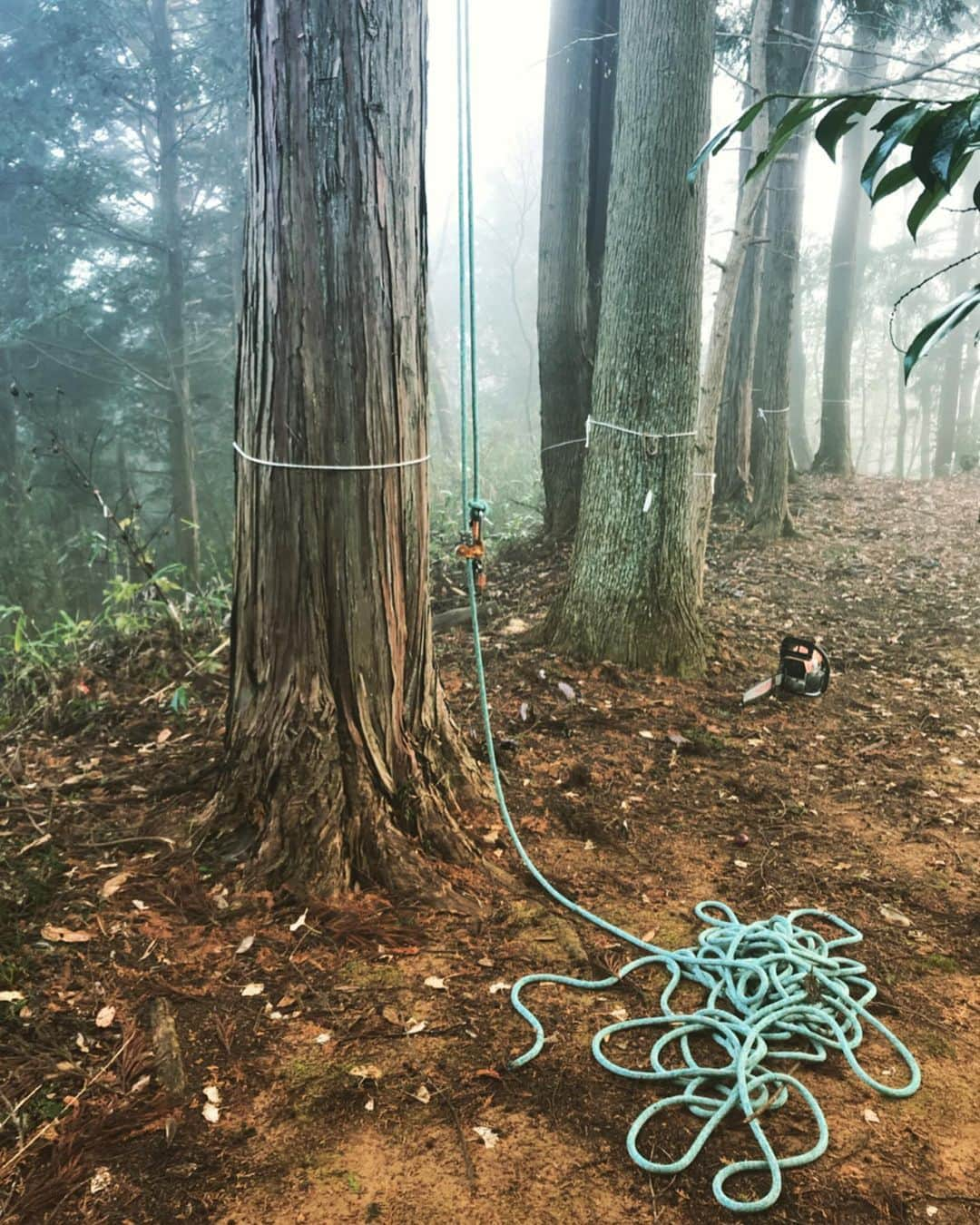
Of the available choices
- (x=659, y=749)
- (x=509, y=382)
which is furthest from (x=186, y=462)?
(x=509, y=382)

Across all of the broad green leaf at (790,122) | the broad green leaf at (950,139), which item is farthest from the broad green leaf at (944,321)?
the broad green leaf at (790,122)

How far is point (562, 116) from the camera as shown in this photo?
23.5 ft

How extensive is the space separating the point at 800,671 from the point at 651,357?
186cm

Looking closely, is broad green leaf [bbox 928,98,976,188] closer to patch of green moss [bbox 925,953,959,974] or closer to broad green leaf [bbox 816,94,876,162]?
broad green leaf [bbox 816,94,876,162]

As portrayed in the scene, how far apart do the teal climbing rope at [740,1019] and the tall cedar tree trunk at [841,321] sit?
9.87 meters

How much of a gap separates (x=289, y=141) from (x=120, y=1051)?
2.40 meters

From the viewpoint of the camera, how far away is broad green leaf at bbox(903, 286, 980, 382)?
0.96m

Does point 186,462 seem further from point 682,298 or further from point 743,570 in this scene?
point 682,298

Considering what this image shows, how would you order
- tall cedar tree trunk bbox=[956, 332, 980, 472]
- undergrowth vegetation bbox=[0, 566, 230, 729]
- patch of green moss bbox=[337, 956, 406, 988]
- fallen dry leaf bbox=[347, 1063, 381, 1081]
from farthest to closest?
tall cedar tree trunk bbox=[956, 332, 980, 472], undergrowth vegetation bbox=[0, 566, 230, 729], patch of green moss bbox=[337, 956, 406, 988], fallen dry leaf bbox=[347, 1063, 381, 1081]

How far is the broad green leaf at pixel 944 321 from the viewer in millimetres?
960

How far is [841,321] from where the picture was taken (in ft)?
39.9

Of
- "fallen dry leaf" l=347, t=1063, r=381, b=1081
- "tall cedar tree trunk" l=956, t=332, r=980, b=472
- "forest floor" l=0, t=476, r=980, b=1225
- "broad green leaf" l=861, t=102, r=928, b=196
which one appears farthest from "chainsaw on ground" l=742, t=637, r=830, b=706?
"tall cedar tree trunk" l=956, t=332, r=980, b=472

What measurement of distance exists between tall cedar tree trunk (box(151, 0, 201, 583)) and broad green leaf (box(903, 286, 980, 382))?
1153cm

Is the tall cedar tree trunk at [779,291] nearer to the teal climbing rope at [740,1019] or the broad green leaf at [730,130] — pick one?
the teal climbing rope at [740,1019]
